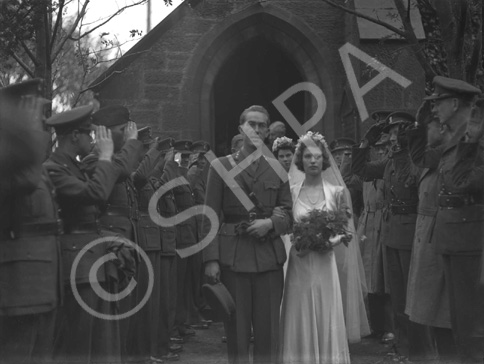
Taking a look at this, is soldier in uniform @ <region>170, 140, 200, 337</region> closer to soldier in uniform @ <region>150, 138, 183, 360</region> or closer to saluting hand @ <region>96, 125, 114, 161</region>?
soldier in uniform @ <region>150, 138, 183, 360</region>

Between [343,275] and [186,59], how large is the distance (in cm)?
794

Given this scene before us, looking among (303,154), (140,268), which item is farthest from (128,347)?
(303,154)

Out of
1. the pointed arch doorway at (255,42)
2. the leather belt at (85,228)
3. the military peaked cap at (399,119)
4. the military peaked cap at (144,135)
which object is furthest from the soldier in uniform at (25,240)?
the pointed arch doorway at (255,42)

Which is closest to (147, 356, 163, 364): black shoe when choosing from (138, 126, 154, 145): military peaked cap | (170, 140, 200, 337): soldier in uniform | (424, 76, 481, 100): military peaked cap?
(170, 140, 200, 337): soldier in uniform

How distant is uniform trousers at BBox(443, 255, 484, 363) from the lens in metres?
5.43

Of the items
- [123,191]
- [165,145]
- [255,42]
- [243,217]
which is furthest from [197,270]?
[255,42]

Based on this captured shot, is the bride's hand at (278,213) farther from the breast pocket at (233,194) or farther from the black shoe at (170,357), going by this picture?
the black shoe at (170,357)

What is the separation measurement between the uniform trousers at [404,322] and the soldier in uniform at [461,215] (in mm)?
1553

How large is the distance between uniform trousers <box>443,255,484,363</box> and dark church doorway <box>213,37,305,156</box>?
13.5 metres

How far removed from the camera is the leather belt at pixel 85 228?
5.38 metres

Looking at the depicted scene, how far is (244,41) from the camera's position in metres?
15.6

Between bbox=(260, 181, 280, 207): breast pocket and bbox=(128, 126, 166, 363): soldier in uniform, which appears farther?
bbox=(128, 126, 166, 363): soldier in uniform

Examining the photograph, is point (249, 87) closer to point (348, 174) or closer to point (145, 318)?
point (348, 174)

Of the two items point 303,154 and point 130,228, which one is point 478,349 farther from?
point 130,228
